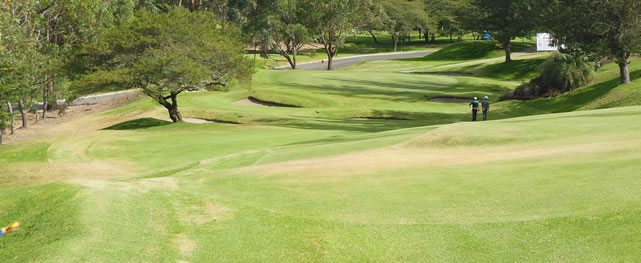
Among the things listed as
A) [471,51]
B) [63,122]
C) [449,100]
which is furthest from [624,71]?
[471,51]

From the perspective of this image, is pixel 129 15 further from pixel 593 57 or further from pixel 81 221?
pixel 81 221

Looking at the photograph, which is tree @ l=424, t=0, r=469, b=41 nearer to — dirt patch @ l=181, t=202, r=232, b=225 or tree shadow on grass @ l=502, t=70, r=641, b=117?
tree shadow on grass @ l=502, t=70, r=641, b=117

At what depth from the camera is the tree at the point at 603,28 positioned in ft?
154

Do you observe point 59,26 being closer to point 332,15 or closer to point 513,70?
point 332,15

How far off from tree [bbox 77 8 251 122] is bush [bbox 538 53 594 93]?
27.2 metres

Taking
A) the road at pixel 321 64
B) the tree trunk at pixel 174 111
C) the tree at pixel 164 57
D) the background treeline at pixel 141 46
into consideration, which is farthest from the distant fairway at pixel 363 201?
the road at pixel 321 64

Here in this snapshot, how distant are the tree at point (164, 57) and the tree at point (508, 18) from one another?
48829 mm

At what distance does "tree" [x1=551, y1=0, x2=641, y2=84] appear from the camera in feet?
154

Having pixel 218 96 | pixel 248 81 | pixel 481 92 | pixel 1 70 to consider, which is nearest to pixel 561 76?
pixel 481 92

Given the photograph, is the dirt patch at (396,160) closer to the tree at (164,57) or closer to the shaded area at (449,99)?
A: the tree at (164,57)

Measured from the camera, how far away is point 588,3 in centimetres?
4966

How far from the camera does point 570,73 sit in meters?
54.7

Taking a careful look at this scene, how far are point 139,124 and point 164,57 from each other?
7.29 metres

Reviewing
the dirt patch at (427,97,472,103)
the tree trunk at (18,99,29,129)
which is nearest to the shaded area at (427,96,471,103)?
the dirt patch at (427,97,472,103)
